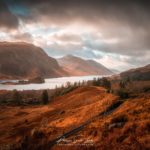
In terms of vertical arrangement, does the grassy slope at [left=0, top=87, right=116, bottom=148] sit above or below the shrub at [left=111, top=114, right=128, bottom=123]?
below

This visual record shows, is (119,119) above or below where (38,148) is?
above

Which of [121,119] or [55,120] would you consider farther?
[55,120]

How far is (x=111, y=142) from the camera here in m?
24.8

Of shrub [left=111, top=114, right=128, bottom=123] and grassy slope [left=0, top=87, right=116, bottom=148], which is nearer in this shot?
shrub [left=111, top=114, right=128, bottom=123]

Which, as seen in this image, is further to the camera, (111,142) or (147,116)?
(147,116)

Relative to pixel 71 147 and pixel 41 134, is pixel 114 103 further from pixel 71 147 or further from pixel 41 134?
pixel 71 147

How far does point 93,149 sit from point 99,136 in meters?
4.80

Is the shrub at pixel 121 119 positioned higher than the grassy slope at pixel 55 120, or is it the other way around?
the shrub at pixel 121 119


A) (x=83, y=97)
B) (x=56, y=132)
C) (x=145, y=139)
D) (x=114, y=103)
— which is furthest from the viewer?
(x=83, y=97)

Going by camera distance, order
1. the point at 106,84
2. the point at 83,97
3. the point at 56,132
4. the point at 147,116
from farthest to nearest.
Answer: the point at 106,84 < the point at 83,97 < the point at 56,132 < the point at 147,116

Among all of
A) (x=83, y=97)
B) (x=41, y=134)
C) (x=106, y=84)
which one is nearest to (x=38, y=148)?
(x=41, y=134)

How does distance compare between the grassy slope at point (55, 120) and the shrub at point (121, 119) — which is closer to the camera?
the shrub at point (121, 119)

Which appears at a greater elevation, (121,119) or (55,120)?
(121,119)

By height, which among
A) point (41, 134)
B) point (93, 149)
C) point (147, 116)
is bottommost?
point (41, 134)
